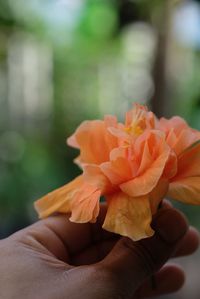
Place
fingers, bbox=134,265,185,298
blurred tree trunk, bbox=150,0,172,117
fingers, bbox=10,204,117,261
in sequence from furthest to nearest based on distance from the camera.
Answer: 1. blurred tree trunk, bbox=150,0,172,117
2. fingers, bbox=134,265,185,298
3. fingers, bbox=10,204,117,261

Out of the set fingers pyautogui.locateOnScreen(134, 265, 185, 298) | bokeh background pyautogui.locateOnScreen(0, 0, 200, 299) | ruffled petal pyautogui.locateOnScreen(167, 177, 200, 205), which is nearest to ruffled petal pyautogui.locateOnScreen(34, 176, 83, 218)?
ruffled petal pyautogui.locateOnScreen(167, 177, 200, 205)


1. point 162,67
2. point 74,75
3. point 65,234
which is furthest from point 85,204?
point 74,75

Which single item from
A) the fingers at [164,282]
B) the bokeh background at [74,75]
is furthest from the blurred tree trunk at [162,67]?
the fingers at [164,282]

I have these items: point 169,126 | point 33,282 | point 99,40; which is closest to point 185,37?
point 99,40

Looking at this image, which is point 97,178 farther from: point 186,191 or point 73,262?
point 73,262

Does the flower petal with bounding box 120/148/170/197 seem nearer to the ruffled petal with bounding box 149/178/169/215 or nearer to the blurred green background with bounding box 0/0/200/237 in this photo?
the ruffled petal with bounding box 149/178/169/215

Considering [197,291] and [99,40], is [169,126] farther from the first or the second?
[99,40]
